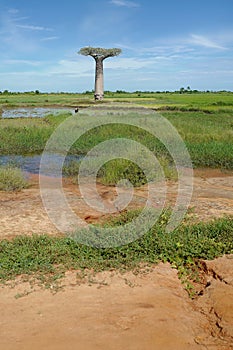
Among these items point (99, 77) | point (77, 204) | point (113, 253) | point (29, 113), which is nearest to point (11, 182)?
point (77, 204)

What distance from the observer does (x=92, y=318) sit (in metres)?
3.79

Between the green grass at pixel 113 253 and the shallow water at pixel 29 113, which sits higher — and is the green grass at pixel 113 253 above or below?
below

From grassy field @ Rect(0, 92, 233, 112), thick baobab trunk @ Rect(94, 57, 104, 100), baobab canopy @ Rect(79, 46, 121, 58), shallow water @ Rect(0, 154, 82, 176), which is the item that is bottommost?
shallow water @ Rect(0, 154, 82, 176)

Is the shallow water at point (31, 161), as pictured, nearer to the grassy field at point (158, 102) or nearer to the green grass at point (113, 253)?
the green grass at point (113, 253)

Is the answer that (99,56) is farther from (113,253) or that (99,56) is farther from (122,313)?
(122,313)

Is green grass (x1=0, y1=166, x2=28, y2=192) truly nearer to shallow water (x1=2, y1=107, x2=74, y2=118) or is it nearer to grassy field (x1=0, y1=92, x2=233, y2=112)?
shallow water (x1=2, y1=107, x2=74, y2=118)

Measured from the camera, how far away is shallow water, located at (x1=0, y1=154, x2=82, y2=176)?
11618 mm

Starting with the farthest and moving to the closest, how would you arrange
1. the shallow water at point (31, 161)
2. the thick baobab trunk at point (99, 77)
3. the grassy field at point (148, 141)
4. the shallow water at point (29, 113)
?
the thick baobab trunk at point (99, 77), the shallow water at point (29, 113), the grassy field at point (148, 141), the shallow water at point (31, 161)

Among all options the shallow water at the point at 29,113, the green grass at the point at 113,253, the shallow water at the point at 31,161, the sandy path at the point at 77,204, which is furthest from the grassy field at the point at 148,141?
the shallow water at the point at 29,113

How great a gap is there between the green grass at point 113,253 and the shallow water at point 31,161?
584 cm

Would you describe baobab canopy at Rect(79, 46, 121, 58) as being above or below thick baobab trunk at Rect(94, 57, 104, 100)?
above

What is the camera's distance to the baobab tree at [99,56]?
3962 cm

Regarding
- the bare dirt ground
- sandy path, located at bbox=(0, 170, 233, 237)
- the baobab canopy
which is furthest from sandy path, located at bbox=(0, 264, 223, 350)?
the baobab canopy

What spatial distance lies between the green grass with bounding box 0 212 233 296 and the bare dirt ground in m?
0.16
